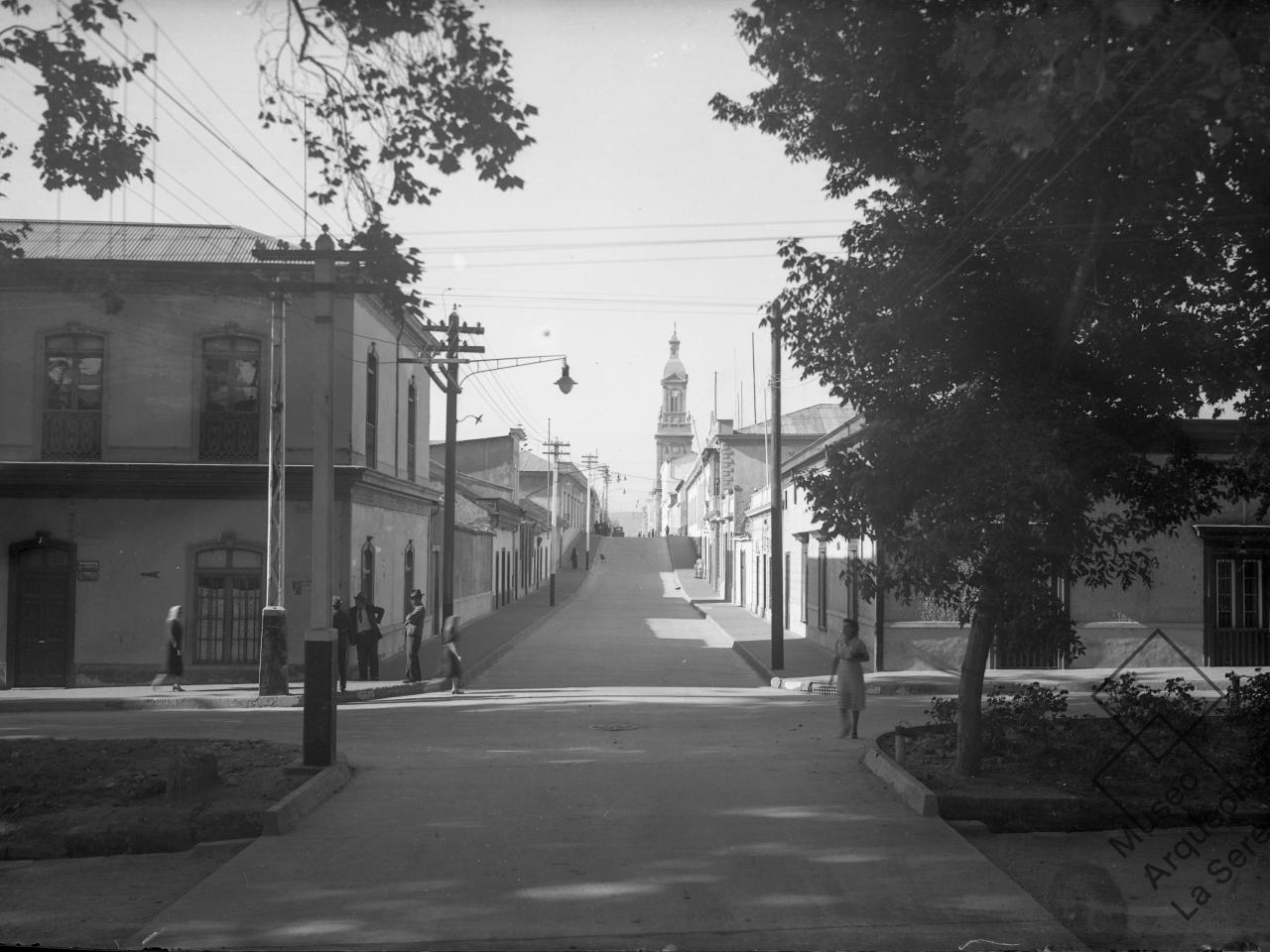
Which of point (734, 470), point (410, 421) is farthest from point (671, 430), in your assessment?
point (410, 421)

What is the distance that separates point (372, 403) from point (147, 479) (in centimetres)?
505

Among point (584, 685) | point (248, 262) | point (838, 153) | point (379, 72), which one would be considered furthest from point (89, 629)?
point (838, 153)

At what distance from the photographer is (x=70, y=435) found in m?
22.2

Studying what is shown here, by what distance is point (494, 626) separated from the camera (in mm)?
36844

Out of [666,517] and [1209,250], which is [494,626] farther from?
[666,517]

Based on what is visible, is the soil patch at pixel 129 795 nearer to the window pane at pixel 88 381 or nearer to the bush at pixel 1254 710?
the bush at pixel 1254 710

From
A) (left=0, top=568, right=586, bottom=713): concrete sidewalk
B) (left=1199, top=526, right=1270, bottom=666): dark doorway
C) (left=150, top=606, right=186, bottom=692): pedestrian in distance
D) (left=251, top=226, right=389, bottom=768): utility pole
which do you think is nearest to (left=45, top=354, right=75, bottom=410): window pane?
(left=150, top=606, right=186, bottom=692): pedestrian in distance

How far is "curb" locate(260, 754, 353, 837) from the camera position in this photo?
8.40 metres

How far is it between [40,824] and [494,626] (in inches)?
1118

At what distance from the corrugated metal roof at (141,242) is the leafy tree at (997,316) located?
15424 mm

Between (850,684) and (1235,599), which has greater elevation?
(1235,599)

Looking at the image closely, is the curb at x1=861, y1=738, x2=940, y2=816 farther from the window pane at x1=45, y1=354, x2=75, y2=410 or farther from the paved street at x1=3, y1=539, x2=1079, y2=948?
the window pane at x1=45, y1=354, x2=75, y2=410

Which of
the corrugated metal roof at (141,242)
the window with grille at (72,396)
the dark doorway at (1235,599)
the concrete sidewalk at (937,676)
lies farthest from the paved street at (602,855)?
the dark doorway at (1235,599)

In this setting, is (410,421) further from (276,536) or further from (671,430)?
(671,430)
